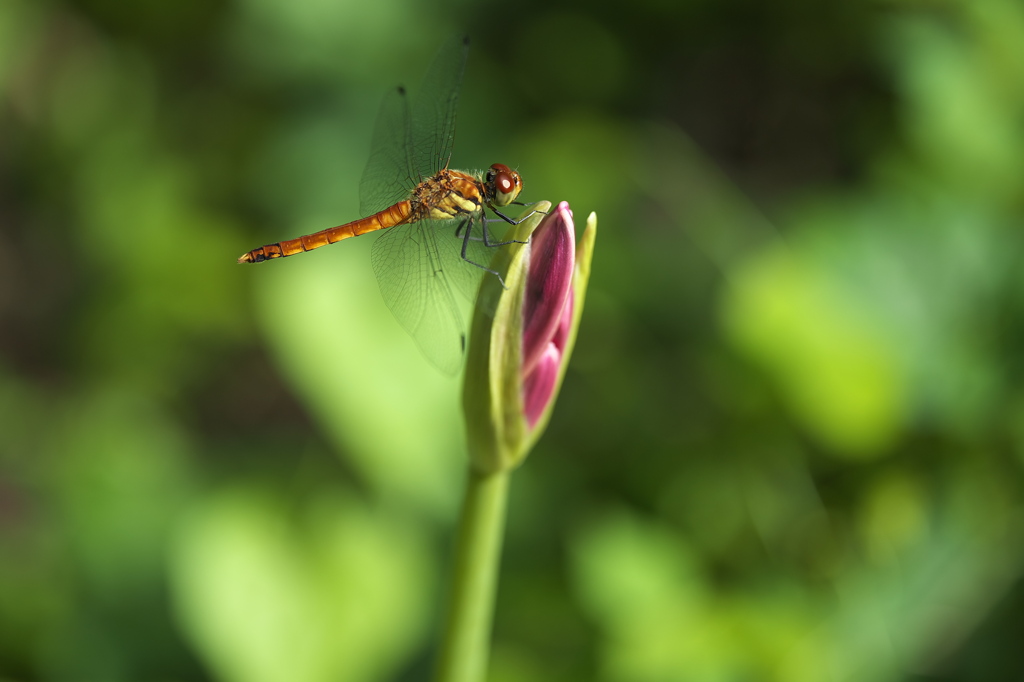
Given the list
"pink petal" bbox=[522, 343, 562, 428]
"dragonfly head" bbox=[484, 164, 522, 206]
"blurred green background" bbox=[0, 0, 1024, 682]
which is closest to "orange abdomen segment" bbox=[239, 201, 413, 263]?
"dragonfly head" bbox=[484, 164, 522, 206]

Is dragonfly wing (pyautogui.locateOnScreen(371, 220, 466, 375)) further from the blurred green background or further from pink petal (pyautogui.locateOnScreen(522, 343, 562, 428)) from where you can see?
the blurred green background

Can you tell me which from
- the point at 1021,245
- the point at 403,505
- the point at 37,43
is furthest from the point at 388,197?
the point at 37,43

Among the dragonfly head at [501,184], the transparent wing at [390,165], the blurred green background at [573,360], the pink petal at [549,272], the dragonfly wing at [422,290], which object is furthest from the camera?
the blurred green background at [573,360]

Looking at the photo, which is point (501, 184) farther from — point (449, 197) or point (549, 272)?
point (549, 272)

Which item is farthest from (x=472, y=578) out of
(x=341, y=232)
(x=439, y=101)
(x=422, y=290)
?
(x=439, y=101)

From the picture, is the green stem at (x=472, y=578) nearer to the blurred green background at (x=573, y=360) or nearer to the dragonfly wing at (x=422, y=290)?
the dragonfly wing at (x=422, y=290)

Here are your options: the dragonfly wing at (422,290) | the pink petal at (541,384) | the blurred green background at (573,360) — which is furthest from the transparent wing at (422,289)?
the blurred green background at (573,360)
